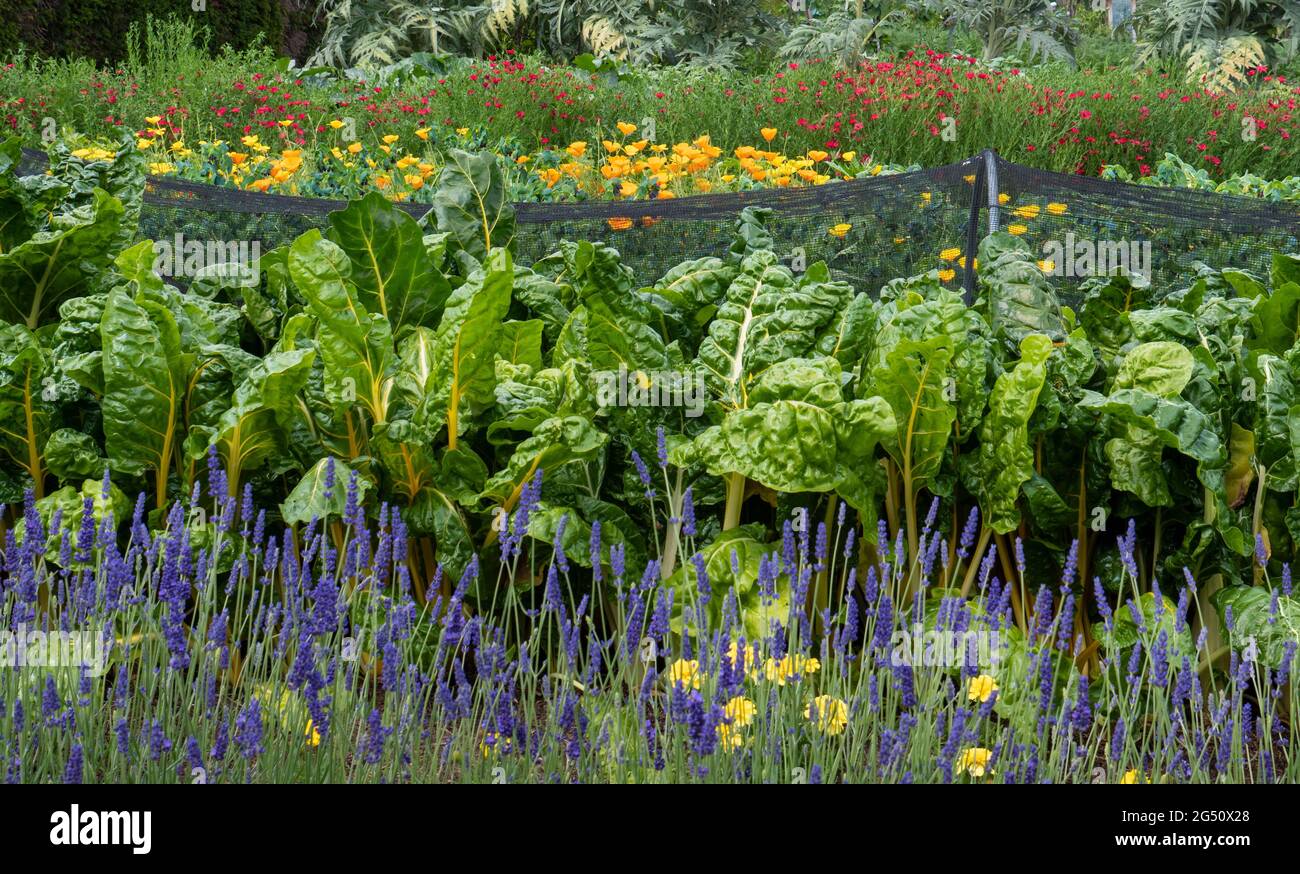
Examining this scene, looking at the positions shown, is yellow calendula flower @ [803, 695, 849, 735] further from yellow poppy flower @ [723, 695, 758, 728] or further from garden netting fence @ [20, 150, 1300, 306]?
garden netting fence @ [20, 150, 1300, 306]

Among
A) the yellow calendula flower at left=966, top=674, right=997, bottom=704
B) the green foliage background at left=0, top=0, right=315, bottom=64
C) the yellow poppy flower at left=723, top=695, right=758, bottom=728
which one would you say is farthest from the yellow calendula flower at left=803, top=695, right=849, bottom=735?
the green foliage background at left=0, top=0, right=315, bottom=64

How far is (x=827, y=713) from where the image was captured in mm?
1837

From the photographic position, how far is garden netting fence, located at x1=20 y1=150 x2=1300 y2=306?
3830 mm

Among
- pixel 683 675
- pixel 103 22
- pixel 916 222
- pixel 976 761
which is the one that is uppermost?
pixel 103 22

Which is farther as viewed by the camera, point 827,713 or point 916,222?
point 916,222

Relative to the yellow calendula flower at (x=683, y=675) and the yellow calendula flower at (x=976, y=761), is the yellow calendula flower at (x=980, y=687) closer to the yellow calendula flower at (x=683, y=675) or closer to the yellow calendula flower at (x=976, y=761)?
the yellow calendula flower at (x=976, y=761)

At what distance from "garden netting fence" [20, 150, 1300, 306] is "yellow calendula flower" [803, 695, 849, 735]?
2104 mm

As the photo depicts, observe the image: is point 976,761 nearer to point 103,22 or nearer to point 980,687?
point 980,687

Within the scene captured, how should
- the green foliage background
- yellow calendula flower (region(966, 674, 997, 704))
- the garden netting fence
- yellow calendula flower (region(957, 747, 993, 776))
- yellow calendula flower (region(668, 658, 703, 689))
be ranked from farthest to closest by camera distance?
the green foliage background < the garden netting fence < yellow calendula flower (region(966, 674, 997, 704)) < yellow calendula flower (region(957, 747, 993, 776)) < yellow calendula flower (region(668, 658, 703, 689))

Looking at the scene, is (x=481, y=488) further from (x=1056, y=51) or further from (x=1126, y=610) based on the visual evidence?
(x=1056, y=51)

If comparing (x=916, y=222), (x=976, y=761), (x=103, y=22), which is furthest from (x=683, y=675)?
(x=103, y=22)

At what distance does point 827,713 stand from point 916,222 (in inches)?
94.7

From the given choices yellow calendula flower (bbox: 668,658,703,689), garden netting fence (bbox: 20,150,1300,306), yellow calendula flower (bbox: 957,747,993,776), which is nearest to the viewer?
yellow calendula flower (bbox: 668,658,703,689)
